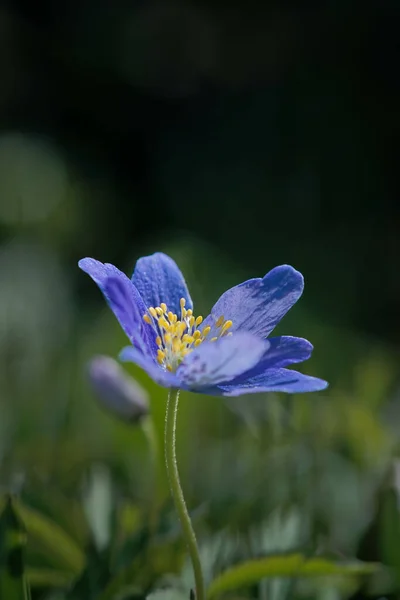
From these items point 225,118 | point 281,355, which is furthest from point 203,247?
point 225,118

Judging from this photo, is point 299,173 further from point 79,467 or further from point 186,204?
point 79,467

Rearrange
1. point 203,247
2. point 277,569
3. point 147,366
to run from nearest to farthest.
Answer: point 147,366 → point 277,569 → point 203,247

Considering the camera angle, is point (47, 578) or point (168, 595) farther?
point (47, 578)

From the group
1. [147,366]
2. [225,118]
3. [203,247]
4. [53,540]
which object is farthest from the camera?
[225,118]

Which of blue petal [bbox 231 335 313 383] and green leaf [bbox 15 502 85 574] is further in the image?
green leaf [bbox 15 502 85 574]

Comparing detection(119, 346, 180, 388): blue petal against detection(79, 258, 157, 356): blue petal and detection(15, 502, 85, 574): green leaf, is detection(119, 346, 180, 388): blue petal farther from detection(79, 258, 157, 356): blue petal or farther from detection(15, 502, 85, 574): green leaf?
detection(15, 502, 85, 574): green leaf

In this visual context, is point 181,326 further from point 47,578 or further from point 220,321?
point 47,578

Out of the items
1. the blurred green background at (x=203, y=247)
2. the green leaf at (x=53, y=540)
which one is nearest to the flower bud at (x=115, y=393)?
the blurred green background at (x=203, y=247)

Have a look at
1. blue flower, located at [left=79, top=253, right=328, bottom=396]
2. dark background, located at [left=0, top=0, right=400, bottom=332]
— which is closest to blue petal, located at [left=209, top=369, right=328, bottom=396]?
blue flower, located at [left=79, top=253, right=328, bottom=396]

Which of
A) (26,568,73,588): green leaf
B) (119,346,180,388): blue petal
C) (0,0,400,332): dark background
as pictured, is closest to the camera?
(119,346,180,388): blue petal
